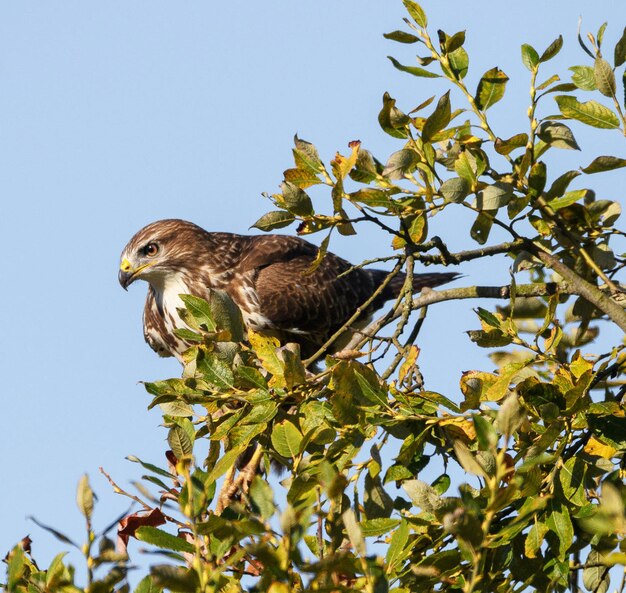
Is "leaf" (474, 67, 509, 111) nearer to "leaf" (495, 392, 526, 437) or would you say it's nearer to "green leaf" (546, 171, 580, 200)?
"green leaf" (546, 171, 580, 200)

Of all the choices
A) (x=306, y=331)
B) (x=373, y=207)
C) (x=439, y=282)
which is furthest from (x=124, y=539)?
(x=439, y=282)

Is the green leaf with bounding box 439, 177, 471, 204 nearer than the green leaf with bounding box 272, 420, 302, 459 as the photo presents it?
No

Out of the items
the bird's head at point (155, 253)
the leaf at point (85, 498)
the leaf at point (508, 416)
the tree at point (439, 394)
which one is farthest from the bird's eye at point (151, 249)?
the leaf at point (508, 416)

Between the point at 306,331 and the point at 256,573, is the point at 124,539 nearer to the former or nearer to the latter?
the point at 256,573

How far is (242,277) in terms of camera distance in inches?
330

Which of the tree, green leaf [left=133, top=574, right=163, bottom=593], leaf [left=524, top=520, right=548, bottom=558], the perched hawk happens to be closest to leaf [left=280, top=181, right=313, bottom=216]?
the tree

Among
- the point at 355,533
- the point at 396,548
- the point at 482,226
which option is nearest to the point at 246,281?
the point at 482,226

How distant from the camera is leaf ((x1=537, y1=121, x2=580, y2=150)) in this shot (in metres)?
3.81

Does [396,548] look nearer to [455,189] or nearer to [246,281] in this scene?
[455,189]

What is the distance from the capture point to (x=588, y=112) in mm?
3744

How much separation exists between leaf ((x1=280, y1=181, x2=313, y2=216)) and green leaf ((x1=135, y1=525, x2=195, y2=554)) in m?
1.49

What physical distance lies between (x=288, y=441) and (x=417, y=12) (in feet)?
5.54

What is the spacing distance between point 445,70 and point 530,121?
388 mm

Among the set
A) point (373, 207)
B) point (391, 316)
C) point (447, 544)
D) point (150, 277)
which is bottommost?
point (447, 544)
